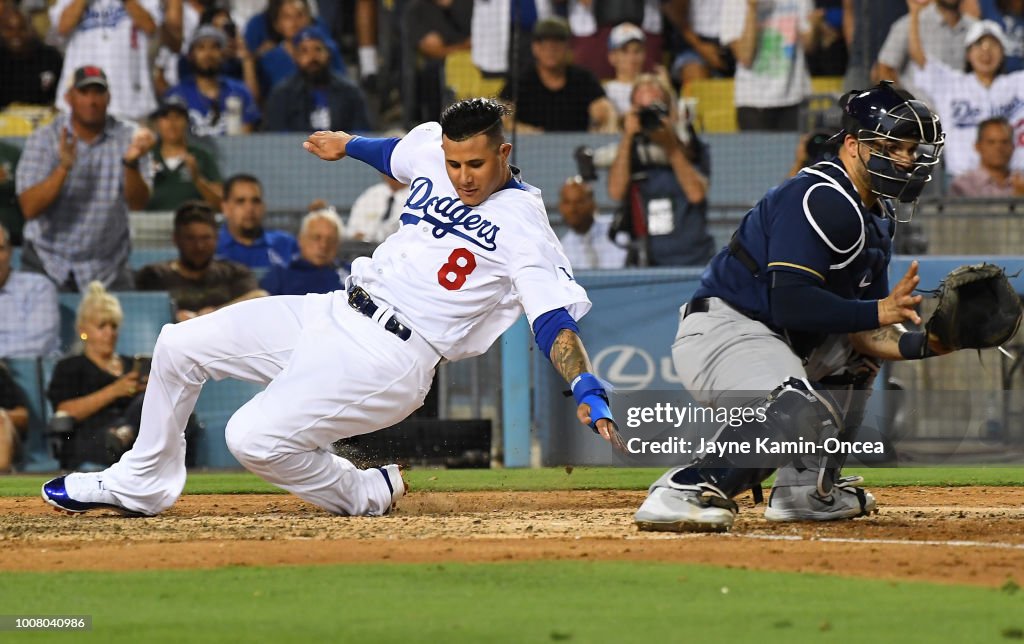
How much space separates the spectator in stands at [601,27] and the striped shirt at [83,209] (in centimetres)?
437

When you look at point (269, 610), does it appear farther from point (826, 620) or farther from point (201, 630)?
point (826, 620)

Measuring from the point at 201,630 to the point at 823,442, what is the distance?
2.86 m

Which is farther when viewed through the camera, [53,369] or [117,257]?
[117,257]

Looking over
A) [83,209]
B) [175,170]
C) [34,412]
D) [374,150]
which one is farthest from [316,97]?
[374,150]

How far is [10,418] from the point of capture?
9688mm

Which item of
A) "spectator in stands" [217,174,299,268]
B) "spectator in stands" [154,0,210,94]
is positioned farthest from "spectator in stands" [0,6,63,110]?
"spectator in stands" [217,174,299,268]

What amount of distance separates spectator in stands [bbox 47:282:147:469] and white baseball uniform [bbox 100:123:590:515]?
11.2ft

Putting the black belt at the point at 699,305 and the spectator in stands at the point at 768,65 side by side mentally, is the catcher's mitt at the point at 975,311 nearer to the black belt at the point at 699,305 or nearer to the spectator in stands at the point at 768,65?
the black belt at the point at 699,305

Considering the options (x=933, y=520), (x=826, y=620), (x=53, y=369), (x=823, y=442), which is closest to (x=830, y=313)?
(x=823, y=442)

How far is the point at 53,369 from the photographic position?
9789mm

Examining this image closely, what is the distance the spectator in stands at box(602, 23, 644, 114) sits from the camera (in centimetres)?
1305

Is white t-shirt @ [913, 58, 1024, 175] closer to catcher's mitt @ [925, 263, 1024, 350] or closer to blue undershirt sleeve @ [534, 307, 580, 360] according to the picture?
catcher's mitt @ [925, 263, 1024, 350]

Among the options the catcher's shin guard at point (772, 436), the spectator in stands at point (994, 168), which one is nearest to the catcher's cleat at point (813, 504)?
the catcher's shin guard at point (772, 436)

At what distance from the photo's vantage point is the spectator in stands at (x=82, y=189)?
10.9 meters
